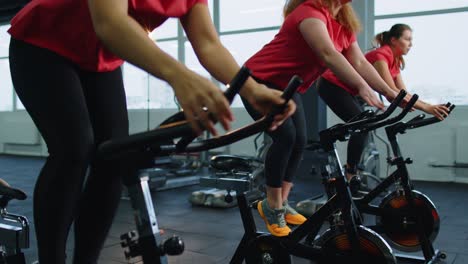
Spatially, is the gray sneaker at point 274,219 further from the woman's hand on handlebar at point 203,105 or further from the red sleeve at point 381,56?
the woman's hand on handlebar at point 203,105

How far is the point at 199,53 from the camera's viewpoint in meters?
1.07

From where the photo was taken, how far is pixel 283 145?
2.08 metres

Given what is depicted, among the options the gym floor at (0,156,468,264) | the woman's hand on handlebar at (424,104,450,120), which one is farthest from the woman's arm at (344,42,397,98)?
the gym floor at (0,156,468,264)

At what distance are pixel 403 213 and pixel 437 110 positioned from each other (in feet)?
1.87

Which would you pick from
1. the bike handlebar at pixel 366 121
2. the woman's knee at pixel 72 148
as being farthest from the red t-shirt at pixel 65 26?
the bike handlebar at pixel 366 121

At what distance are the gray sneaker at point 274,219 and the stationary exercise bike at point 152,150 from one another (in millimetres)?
Answer: 1317

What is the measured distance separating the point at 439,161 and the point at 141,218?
5.38m

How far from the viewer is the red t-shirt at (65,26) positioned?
109 centimetres

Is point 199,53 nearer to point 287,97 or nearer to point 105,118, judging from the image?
point 105,118

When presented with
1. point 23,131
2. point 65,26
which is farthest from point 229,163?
point 23,131

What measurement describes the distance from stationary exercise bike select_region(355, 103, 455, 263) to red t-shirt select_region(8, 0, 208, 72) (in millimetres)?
1537

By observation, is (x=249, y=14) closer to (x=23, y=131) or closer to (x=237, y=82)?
(x=23, y=131)

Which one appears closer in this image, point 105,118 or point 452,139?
point 105,118

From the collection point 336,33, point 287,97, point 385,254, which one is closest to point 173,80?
point 287,97
